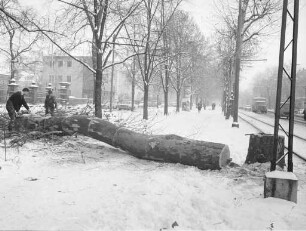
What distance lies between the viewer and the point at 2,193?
377cm

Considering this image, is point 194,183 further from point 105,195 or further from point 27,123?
point 27,123

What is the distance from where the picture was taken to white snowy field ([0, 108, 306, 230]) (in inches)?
124

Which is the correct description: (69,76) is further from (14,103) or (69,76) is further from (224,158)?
(224,158)

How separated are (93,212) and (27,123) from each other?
5.13 meters

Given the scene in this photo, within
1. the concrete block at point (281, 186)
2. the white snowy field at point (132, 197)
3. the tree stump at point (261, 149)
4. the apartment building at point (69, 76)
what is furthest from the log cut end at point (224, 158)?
the apartment building at point (69, 76)

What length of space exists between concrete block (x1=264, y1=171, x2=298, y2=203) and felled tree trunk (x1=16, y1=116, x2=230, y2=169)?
55.7 inches

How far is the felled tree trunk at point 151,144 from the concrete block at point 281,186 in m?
1.41

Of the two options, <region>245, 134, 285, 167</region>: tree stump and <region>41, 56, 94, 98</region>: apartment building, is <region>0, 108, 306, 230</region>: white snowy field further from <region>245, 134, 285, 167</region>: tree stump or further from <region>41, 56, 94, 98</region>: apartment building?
<region>41, 56, 94, 98</region>: apartment building

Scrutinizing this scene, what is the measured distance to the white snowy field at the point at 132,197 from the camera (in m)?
3.14

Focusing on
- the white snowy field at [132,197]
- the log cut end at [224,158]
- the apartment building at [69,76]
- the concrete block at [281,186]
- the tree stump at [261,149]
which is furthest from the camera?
the apartment building at [69,76]

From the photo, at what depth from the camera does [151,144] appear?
5918 millimetres

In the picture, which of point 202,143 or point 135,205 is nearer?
point 135,205

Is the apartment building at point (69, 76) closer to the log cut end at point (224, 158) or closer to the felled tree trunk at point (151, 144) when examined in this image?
the felled tree trunk at point (151, 144)

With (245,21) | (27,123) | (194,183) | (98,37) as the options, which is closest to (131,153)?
(194,183)
